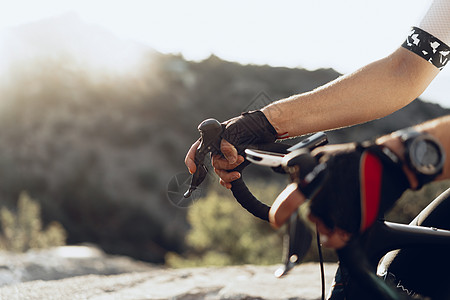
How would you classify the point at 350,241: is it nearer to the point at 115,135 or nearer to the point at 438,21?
the point at 438,21

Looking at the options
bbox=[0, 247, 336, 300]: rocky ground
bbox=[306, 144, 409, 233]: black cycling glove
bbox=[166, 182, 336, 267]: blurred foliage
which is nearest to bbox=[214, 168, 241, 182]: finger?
bbox=[306, 144, 409, 233]: black cycling glove

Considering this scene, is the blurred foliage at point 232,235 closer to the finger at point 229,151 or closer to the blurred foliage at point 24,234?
the blurred foliage at point 24,234

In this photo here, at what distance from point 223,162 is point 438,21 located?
737 millimetres

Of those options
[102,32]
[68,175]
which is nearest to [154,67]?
[102,32]

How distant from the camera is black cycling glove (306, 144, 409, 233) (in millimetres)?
798

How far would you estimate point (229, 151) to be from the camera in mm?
1264

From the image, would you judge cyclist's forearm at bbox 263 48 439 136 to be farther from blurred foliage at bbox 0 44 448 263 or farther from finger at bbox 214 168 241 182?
blurred foliage at bbox 0 44 448 263

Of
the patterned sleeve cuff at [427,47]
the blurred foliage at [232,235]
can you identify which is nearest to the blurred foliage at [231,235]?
the blurred foliage at [232,235]

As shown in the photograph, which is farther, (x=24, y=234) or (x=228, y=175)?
(x=24, y=234)

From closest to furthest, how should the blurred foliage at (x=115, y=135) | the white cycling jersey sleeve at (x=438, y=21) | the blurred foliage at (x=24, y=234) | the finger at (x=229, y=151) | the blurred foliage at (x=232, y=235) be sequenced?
the white cycling jersey sleeve at (x=438, y=21) → the finger at (x=229, y=151) → the blurred foliage at (x=232, y=235) → the blurred foliage at (x=24, y=234) → the blurred foliage at (x=115, y=135)

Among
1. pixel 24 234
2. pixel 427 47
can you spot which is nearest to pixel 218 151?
pixel 427 47

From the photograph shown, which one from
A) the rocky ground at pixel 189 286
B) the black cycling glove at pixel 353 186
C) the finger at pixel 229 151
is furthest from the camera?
the rocky ground at pixel 189 286

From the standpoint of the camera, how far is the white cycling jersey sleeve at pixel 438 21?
3.78 ft

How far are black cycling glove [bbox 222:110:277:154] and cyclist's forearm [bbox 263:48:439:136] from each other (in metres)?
0.03
